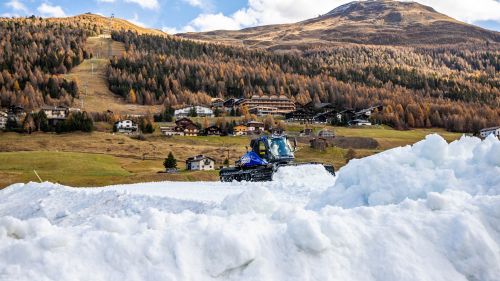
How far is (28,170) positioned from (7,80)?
425 ft

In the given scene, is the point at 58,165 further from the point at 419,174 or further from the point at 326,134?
the point at 419,174

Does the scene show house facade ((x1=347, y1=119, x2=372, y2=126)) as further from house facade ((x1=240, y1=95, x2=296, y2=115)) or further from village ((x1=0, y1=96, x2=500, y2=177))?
house facade ((x1=240, y1=95, x2=296, y2=115))

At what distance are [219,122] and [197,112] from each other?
34.5m

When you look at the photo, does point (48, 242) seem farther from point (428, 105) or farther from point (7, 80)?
point (7, 80)

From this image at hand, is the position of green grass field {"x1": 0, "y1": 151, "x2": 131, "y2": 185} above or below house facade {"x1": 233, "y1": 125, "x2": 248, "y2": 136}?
below

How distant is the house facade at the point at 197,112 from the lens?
169 m

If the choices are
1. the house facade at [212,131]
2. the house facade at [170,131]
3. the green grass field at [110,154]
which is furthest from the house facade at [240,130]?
the house facade at [170,131]

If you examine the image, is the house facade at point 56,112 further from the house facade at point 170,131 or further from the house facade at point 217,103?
the house facade at point 217,103

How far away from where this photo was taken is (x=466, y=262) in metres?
8.10

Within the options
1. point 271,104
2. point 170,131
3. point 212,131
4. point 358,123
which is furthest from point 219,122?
point 271,104

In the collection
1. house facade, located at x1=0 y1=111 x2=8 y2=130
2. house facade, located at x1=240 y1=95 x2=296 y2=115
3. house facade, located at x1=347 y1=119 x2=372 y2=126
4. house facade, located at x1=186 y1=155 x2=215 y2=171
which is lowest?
house facade, located at x1=186 y1=155 x2=215 y2=171

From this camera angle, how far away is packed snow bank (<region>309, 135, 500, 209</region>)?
40.2 feet

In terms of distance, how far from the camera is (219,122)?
137750 millimetres

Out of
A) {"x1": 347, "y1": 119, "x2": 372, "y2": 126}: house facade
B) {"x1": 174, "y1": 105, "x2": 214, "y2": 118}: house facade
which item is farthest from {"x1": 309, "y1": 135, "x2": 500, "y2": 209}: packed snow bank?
{"x1": 174, "y1": 105, "x2": 214, "y2": 118}: house facade
